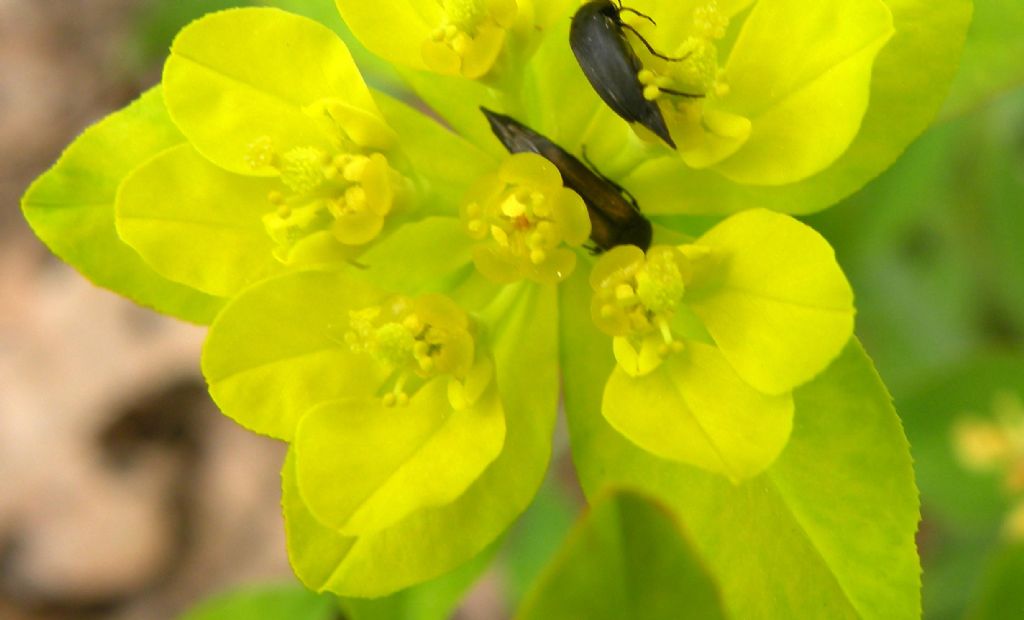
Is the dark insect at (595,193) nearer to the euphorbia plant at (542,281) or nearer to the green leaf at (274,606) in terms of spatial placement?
the euphorbia plant at (542,281)

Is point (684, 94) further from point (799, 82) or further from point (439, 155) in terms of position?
point (439, 155)

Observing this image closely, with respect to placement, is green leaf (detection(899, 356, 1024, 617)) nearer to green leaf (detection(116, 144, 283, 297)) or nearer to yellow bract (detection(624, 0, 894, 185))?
yellow bract (detection(624, 0, 894, 185))

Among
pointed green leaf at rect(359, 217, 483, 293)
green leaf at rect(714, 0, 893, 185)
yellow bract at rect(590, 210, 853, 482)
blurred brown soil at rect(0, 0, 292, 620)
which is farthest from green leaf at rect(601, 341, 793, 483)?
blurred brown soil at rect(0, 0, 292, 620)

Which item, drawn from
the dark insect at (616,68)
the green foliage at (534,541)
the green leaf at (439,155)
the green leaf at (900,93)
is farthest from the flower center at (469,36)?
the green foliage at (534,541)

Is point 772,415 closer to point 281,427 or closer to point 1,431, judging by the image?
point 281,427

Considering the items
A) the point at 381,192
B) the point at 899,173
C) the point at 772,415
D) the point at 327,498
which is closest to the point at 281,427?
the point at 327,498

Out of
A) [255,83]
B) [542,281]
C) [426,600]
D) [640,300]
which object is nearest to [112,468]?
[426,600]

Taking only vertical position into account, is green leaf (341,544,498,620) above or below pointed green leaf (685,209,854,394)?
below
